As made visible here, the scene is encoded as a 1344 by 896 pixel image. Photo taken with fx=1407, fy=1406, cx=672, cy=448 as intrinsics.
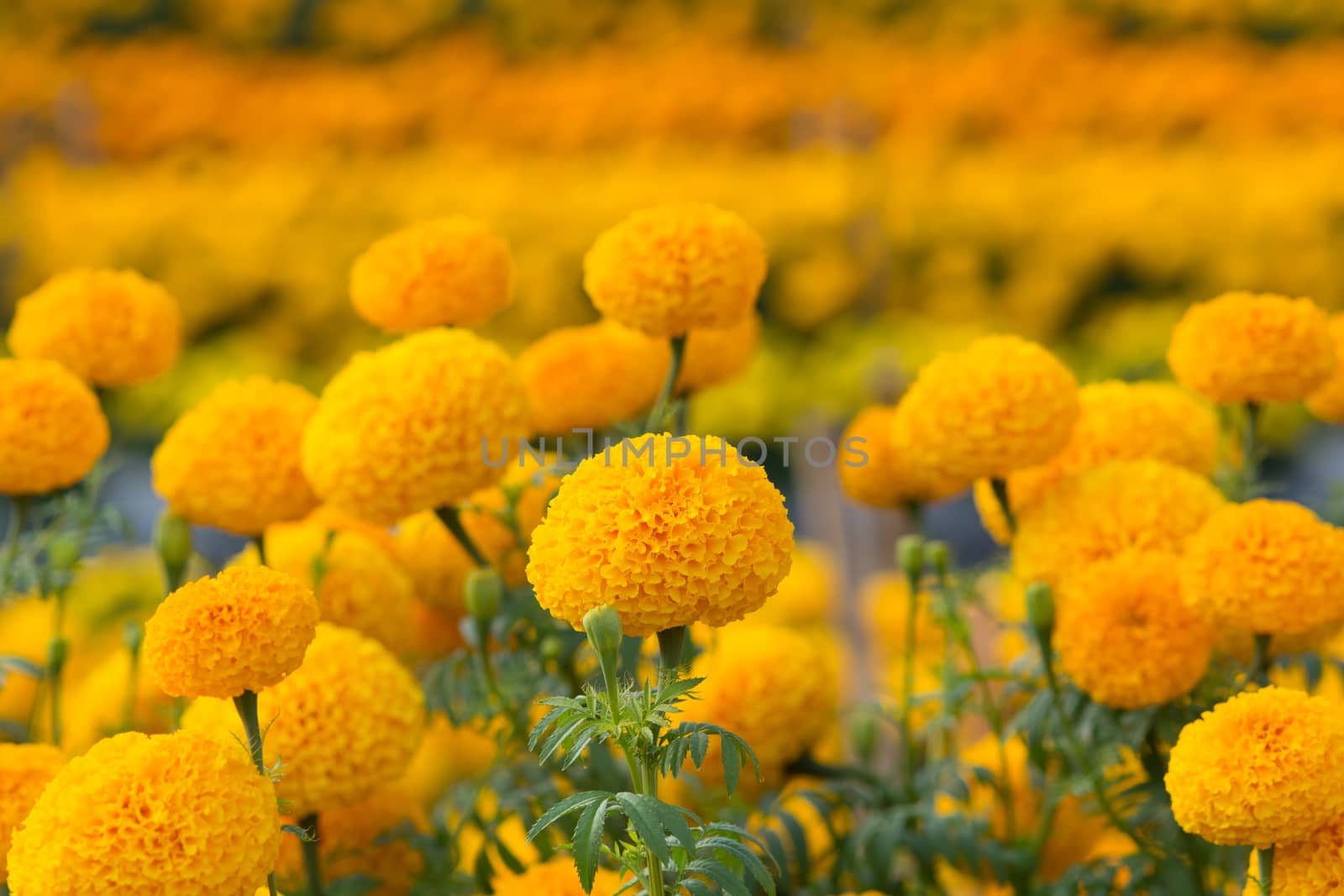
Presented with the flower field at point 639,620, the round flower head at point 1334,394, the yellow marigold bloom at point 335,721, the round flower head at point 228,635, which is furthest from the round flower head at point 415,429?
the round flower head at point 1334,394

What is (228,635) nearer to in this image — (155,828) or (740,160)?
(155,828)

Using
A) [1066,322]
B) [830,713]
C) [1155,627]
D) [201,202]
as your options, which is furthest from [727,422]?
[1155,627]

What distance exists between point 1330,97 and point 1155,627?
16.7 feet

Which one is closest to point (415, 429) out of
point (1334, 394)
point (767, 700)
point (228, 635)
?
point (228, 635)

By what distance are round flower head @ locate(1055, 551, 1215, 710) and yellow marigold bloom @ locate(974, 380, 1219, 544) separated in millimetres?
155

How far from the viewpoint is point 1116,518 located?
3.39 ft

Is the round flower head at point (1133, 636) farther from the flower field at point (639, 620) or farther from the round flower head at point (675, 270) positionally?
the round flower head at point (675, 270)

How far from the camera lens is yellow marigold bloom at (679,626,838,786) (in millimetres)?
1173

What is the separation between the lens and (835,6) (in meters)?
5.73

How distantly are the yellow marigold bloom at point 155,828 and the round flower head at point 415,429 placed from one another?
0.97ft

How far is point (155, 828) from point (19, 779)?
8.9 inches

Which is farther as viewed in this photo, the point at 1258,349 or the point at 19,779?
the point at 1258,349

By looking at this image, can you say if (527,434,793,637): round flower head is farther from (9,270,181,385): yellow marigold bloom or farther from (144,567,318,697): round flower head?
(9,270,181,385): yellow marigold bloom

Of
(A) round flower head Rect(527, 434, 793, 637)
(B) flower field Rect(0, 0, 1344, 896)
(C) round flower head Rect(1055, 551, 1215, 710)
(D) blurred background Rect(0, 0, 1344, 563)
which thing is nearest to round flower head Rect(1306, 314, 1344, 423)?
(B) flower field Rect(0, 0, 1344, 896)
